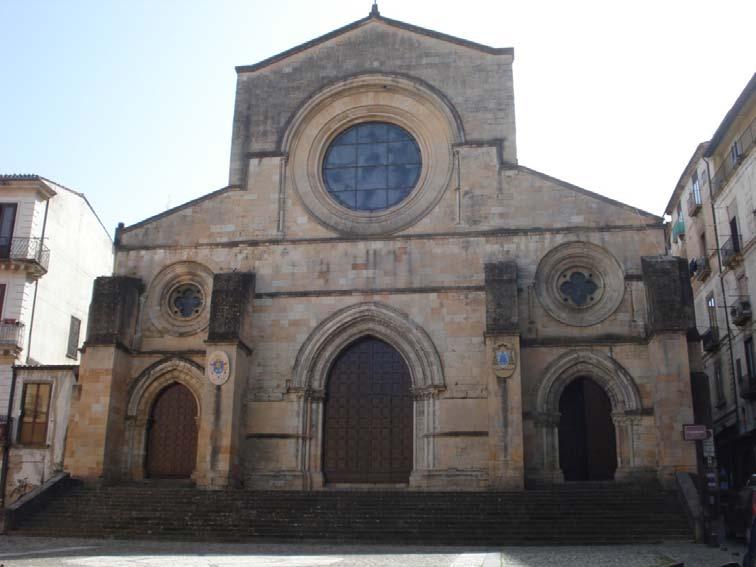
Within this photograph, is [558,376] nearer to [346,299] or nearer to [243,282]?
[346,299]

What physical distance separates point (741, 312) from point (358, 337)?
41.3 ft

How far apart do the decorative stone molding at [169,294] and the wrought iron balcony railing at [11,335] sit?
16.8ft

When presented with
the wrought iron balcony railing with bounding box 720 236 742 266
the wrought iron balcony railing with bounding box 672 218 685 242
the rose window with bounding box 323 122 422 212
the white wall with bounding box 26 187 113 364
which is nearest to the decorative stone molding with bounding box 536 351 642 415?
the rose window with bounding box 323 122 422 212

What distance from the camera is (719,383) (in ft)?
102

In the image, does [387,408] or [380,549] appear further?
[387,408]

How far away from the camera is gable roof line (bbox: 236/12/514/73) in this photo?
25.1 meters

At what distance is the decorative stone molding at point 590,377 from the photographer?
21516mm

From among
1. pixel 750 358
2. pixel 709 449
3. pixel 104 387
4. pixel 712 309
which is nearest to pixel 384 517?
pixel 709 449

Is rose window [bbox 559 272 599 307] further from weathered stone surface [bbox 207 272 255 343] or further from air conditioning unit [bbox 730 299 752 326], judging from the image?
weathered stone surface [bbox 207 272 255 343]

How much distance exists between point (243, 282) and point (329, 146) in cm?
531

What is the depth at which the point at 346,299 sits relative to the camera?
2330 cm

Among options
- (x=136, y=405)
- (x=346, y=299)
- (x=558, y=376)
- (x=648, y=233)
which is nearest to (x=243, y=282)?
(x=346, y=299)

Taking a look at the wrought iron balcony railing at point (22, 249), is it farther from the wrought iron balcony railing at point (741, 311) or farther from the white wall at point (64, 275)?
the wrought iron balcony railing at point (741, 311)

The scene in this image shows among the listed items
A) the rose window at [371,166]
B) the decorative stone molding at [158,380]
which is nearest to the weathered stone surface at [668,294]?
the rose window at [371,166]
